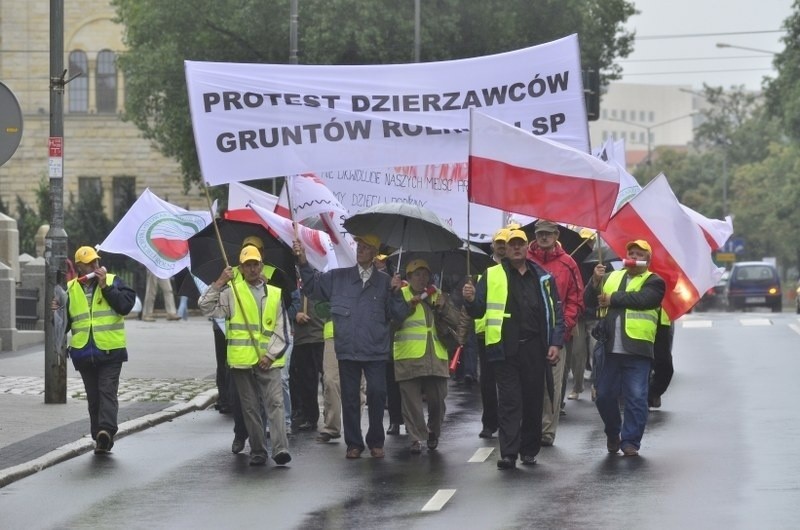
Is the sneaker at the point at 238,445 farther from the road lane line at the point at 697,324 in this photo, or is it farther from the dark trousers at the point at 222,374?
the road lane line at the point at 697,324

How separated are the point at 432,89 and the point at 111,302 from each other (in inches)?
131

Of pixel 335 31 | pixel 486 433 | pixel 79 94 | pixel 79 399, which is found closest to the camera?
pixel 486 433

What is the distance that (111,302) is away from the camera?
1392 centimetres

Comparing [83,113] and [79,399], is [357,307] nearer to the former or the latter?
[79,399]

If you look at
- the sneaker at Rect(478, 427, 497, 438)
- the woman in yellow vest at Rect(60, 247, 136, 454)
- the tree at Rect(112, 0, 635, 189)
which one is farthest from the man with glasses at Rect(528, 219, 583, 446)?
the tree at Rect(112, 0, 635, 189)

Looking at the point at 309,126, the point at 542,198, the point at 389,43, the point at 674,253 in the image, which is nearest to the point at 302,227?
the point at 309,126

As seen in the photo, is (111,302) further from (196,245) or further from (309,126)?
(309,126)

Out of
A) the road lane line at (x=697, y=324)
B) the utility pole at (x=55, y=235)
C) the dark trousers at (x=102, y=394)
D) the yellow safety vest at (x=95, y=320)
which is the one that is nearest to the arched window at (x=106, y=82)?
the road lane line at (x=697, y=324)

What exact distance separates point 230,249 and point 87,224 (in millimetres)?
34105

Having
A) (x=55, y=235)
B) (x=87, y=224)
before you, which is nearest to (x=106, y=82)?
(x=87, y=224)

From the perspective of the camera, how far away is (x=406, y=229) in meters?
13.8

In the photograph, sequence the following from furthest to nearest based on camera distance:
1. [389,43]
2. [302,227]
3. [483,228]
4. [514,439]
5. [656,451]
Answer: [389,43] < [483,228] < [302,227] < [656,451] < [514,439]

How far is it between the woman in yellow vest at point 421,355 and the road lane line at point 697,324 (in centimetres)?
2110

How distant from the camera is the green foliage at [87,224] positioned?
47.9 metres
